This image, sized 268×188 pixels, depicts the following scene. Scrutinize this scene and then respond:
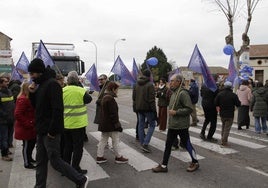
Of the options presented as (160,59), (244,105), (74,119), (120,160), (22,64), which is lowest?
(120,160)

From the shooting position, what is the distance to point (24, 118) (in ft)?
20.3

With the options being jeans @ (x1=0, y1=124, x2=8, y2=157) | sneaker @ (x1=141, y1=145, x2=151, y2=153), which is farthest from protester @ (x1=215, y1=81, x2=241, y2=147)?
jeans @ (x1=0, y1=124, x2=8, y2=157)

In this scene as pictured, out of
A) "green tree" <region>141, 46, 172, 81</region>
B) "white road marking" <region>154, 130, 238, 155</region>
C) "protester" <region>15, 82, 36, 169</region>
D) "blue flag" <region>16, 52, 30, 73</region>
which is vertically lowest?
"white road marking" <region>154, 130, 238, 155</region>

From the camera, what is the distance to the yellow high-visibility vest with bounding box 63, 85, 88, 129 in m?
5.60

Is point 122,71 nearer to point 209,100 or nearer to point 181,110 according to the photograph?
point 209,100

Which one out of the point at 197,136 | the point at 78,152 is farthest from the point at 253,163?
the point at 78,152

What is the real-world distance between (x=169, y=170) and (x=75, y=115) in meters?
2.15

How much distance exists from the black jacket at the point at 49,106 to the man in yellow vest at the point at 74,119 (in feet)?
3.69

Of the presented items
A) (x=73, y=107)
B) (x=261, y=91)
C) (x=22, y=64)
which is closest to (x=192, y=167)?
(x=73, y=107)

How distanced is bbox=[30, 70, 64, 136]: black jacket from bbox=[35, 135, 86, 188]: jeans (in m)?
0.13

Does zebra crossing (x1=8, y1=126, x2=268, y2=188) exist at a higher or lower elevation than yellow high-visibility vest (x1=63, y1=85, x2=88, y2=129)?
lower

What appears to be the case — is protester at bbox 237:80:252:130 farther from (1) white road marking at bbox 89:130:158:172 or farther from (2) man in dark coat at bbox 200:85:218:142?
(1) white road marking at bbox 89:130:158:172

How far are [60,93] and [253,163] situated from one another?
14.9 feet

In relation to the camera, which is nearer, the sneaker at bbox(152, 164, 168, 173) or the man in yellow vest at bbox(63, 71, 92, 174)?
the man in yellow vest at bbox(63, 71, 92, 174)
